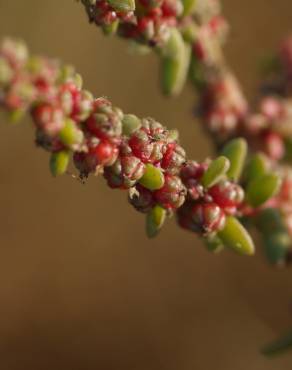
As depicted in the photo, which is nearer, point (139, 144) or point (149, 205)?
point (139, 144)

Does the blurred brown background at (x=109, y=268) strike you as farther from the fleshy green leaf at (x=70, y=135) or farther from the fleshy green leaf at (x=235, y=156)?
the fleshy green leaf at (x=70, y=135)

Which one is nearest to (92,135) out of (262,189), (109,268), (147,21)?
(147,21)

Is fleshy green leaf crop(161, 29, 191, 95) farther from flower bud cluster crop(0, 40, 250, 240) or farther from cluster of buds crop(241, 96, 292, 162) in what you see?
flower bud cluster crop(0, 40, 250, 240)

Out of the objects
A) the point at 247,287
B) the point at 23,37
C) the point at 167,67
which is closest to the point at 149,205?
the point at 167,67

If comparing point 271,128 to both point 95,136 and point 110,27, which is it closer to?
point 110,27

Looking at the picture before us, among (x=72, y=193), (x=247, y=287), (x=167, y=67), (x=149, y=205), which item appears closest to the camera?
(x=149, y=205)

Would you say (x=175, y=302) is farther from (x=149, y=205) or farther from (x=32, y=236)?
(x=149, y=205)
